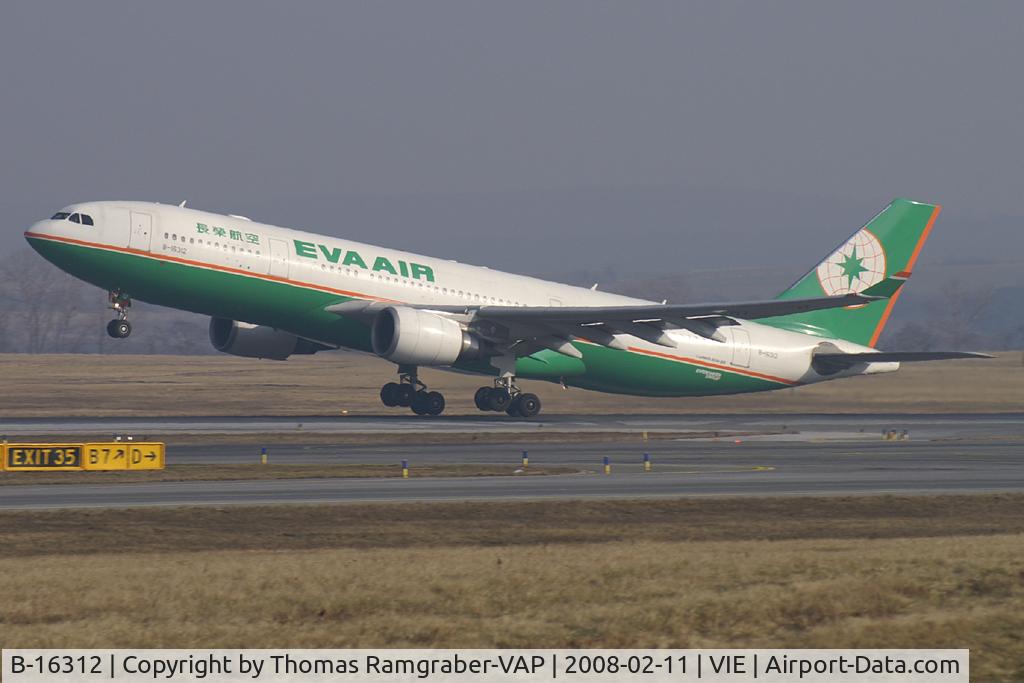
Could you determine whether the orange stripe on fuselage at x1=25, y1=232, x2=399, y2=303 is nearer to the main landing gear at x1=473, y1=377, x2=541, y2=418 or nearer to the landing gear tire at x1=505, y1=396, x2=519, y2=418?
the main landing gear at x1=473, y1=377, x2=541, y2=418

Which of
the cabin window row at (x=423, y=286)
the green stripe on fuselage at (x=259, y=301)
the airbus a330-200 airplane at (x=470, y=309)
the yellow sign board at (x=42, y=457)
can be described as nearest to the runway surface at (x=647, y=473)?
the yellow sign board at (x=42, y=457)

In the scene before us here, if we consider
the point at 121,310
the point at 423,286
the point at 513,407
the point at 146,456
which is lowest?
the point at 146,456

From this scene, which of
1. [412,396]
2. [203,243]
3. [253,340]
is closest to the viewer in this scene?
[203,243]

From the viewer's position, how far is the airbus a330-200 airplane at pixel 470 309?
47.3m

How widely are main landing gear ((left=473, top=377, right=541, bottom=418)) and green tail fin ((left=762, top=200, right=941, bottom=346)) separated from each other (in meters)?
12.0

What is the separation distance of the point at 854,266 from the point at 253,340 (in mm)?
25580

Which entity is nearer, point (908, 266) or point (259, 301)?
point (259, 301)

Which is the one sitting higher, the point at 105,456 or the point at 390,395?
the point at 390,395

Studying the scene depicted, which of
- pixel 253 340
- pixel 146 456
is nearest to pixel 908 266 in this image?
pixel 253 340

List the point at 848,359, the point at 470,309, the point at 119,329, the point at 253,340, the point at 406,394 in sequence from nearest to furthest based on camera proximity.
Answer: the point at 119,329, the point at 470,309, the point at 253,340, the point at 406,394, the point at 848,359

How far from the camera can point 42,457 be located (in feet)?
116

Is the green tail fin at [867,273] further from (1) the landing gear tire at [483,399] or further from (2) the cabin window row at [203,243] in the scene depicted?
(2) the cabin window row at [203,243]

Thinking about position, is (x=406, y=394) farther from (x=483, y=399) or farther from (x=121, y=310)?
(x=121, y=310)

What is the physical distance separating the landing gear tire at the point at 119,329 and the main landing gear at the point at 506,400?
45.2 ft
